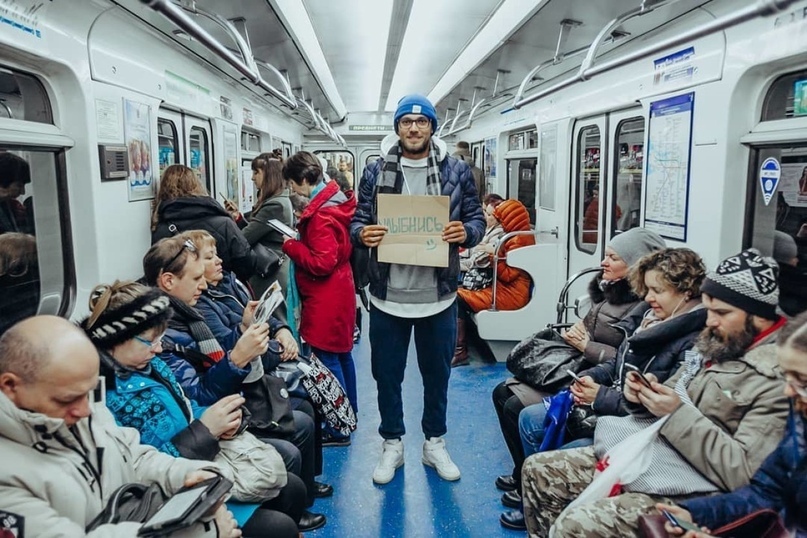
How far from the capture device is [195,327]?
258 cm

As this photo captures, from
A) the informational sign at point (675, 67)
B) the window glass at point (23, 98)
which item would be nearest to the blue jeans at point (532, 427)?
the informational sign at point (675, 67)

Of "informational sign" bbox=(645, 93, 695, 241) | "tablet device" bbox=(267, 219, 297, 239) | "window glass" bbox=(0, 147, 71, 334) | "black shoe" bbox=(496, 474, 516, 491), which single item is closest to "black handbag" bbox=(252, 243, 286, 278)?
"tablet device" bbox=(267, 219, 297, 239)

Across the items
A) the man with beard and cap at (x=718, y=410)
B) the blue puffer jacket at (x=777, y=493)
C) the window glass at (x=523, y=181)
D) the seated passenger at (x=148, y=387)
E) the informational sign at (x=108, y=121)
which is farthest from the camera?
the window glass at (x=523, y=181)

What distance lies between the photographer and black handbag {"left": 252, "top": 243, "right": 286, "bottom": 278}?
13.8 ft

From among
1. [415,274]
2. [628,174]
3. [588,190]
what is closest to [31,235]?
[415,274]

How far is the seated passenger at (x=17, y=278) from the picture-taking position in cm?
258

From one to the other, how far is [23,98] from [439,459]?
2.56m

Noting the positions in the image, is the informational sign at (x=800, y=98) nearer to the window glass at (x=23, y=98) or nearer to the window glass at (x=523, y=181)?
the window glass at (x=23, y=98)

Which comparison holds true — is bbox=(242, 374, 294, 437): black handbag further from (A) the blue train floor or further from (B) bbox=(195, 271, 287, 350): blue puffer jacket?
(A) the blue train floor

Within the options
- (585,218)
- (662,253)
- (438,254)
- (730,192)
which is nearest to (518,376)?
(438,254)

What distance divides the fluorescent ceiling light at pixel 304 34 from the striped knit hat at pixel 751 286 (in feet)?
9.26

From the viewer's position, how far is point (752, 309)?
199cm

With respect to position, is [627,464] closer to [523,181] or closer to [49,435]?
[49,435]

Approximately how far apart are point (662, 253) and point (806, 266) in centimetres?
68
